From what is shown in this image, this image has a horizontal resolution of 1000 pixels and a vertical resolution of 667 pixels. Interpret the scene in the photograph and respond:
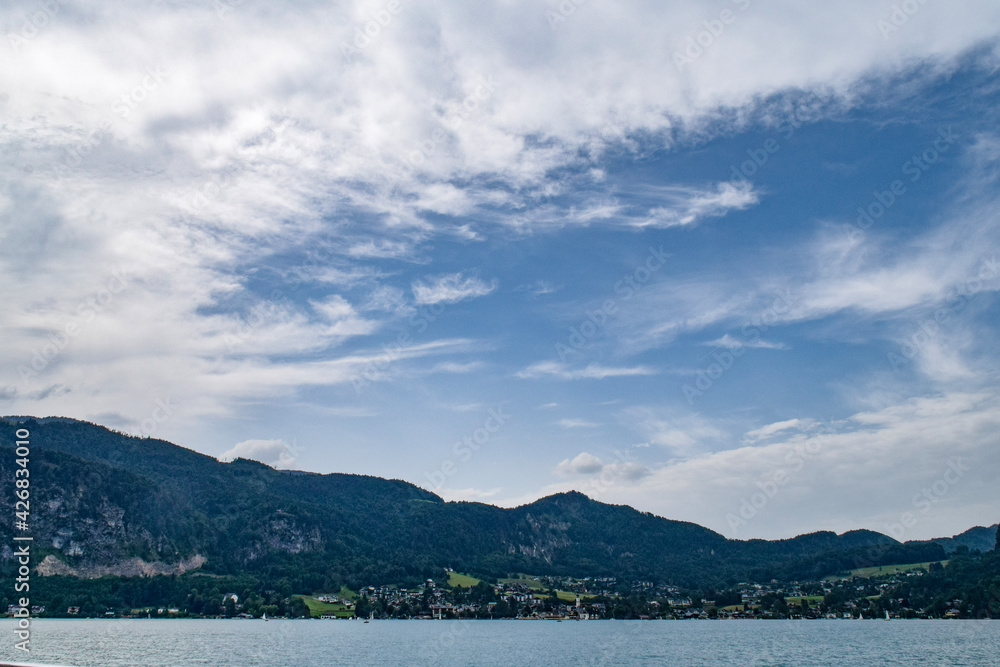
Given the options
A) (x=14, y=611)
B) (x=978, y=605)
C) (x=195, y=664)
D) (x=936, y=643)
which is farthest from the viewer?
(x=14, y=611)

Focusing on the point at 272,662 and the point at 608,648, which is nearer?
the point at 272,662

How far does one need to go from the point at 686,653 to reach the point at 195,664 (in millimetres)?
67465

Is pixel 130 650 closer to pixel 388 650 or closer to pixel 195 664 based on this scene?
pixel 195 664

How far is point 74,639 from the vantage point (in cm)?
11550

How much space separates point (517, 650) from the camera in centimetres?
10988

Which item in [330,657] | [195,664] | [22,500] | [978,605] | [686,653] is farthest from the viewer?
[978,605]

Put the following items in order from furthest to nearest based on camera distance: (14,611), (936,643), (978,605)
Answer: (14,611)
(978,605)
(936,643)

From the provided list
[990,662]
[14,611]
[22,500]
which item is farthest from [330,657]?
[14,611]

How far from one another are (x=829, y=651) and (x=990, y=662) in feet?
91.1

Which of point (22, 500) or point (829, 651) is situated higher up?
point (22, 500)

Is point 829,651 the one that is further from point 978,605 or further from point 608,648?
point 978,605

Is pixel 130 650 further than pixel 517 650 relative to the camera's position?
No

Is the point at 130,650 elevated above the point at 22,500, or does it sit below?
below

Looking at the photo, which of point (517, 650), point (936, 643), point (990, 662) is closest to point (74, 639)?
point (517, 650)
